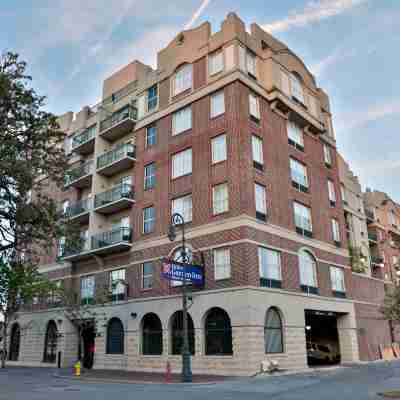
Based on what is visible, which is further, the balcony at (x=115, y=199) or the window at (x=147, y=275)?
the balcony at (x=115, y=199)

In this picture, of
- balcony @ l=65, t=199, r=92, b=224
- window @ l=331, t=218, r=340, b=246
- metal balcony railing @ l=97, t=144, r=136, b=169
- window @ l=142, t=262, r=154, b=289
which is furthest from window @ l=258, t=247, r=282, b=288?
balcony @ l=65, t=199, r=92, b=224

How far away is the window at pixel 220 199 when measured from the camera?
25.7m

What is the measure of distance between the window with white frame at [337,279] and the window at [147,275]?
1306cm

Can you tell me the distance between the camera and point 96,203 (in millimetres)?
34250

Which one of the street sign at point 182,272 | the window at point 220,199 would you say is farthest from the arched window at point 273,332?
the window at point 220,199

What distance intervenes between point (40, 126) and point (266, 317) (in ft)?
54.9

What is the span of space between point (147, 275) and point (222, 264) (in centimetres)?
668

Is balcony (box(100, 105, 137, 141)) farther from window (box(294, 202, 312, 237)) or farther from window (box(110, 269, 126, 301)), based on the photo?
window (box(294, 202, 312, 237))

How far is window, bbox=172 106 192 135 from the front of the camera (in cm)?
2994

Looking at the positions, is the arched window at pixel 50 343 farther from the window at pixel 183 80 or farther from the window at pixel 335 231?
the window at pixel 335 231

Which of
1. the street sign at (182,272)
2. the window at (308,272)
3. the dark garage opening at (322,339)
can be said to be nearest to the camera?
the street sign at (182,272)

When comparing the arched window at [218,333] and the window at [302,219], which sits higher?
the window at [302,219]

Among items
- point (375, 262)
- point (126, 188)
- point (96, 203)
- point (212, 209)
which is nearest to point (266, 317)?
point (212, 209)

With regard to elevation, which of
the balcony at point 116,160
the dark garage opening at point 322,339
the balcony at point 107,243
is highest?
the balcony at point 116,160
